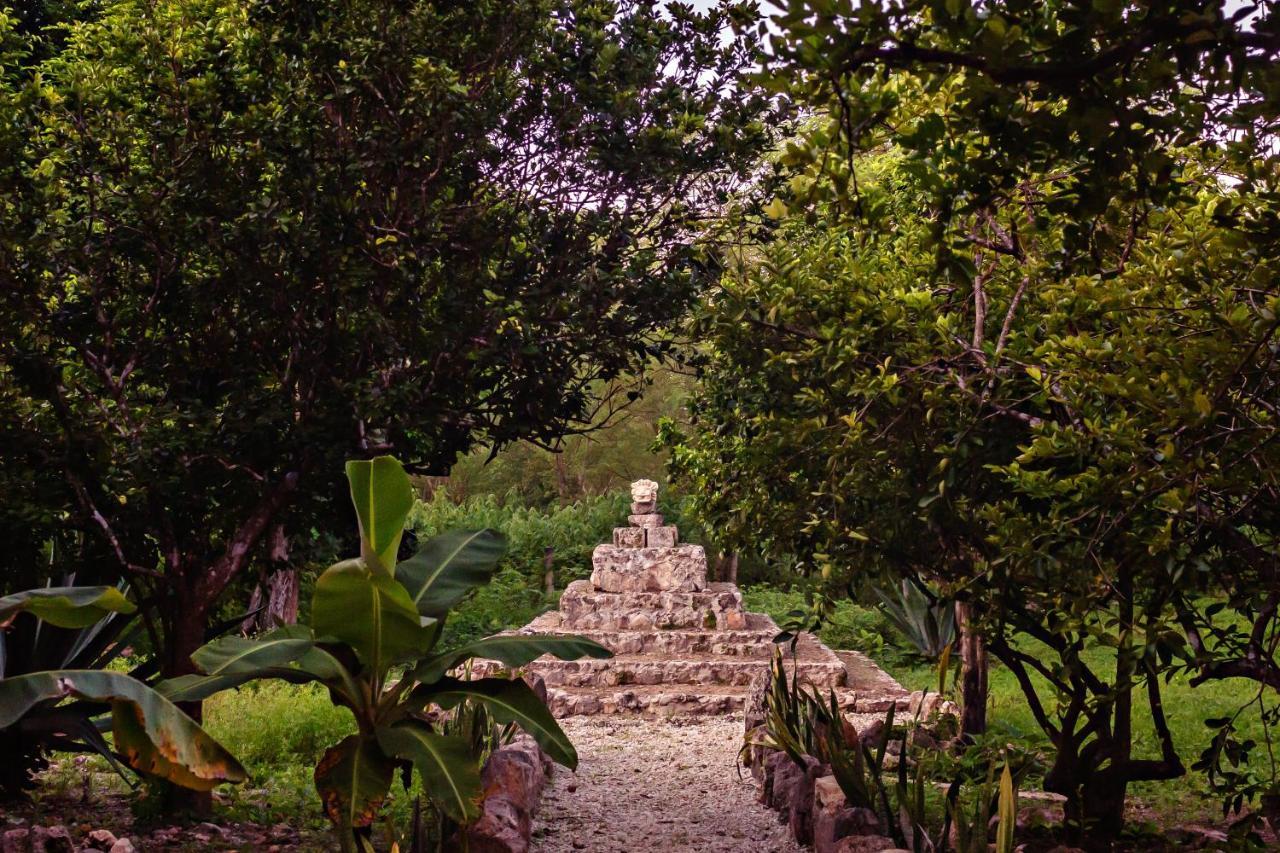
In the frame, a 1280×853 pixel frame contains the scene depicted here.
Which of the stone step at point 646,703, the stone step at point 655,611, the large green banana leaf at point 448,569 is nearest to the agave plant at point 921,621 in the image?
the stone step at point 646,703

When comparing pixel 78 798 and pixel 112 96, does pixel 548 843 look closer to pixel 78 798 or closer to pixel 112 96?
pixel 78 798

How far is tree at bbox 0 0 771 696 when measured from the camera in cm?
679

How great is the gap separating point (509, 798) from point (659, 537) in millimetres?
12339

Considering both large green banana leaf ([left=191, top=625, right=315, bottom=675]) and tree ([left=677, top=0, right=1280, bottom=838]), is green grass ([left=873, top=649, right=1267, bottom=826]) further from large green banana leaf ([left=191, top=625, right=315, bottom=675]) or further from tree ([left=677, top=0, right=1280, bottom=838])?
large green banana leaf ([left=191, top=625, right=315, bottom=675])

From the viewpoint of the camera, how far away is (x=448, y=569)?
245 inches

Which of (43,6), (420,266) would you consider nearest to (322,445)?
(420,266)

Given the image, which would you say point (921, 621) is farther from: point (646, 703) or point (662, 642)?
point (662, 642)

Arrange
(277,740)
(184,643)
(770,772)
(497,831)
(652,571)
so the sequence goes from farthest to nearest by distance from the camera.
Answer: (652,571) → (277,740) → (770,772) → (184,643) → (497,831)

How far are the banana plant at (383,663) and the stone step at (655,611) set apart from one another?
1111 cm

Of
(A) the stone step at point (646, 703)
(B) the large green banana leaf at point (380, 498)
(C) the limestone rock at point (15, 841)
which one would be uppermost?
(B) the large green banana leaf at point (380, 498)

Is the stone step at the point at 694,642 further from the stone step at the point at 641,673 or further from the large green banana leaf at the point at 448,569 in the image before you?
the large green banana leaf at the point at 448,569

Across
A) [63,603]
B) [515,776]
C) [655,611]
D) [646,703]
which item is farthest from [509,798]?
[655,611]

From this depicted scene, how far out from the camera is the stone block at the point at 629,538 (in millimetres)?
19500

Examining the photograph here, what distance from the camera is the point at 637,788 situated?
378 inches
